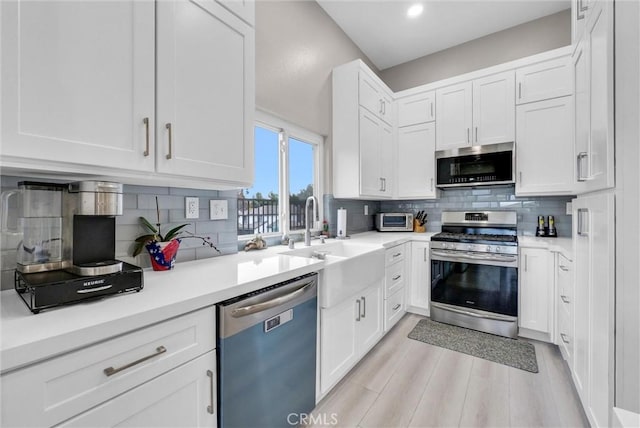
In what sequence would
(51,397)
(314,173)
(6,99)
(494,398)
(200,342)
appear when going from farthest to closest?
(314,173) < (494,398) < (200,342) < (6,99) < (51,397)

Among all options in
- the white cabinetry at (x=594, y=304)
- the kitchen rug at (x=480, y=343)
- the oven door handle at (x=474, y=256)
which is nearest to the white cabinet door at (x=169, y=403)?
the white cabinetry at (x=594, y=304)

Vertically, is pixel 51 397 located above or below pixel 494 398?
above

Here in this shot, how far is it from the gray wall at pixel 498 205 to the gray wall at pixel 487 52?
1486mm

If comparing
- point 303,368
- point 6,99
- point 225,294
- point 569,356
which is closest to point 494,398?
point 569,356

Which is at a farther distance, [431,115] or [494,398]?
[431,115]

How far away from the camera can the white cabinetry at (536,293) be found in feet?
7.57

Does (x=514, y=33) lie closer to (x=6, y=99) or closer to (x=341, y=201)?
(x=341, y=201)

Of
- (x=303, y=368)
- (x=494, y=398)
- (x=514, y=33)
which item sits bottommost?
(x=494, y=398)

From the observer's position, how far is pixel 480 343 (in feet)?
7.72

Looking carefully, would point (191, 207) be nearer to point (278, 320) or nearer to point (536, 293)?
point (278, 320)

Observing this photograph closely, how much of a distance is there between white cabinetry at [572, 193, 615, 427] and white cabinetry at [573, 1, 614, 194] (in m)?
0.12

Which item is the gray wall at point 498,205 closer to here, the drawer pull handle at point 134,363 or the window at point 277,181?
the window at point 277,181

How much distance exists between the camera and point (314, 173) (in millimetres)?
2818

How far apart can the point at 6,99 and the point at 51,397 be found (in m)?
0.81
